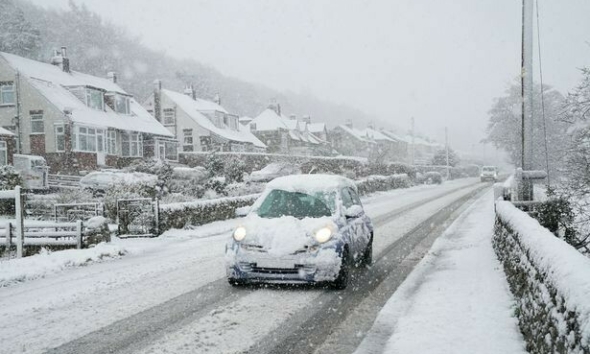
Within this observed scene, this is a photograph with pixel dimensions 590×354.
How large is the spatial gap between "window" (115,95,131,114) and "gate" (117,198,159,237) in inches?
1130

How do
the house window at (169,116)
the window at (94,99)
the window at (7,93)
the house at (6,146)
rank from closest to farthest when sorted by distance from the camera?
the house at (6,146)
the window at (7,93)
the window at (94,99)
the house window at (169,116)

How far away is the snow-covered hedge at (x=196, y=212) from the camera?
16830mm

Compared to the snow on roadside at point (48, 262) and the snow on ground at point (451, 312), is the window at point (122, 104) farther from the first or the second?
the snow on ground at point (451, 312)

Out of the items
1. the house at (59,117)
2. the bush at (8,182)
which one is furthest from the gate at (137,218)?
the house at (59,117)

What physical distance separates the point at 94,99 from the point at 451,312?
38.5m

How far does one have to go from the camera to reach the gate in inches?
637

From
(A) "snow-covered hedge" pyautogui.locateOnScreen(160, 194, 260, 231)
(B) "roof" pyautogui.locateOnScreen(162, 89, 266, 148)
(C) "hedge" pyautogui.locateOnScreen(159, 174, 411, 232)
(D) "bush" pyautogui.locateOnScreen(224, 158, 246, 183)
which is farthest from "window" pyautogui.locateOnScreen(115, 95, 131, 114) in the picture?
(A) "snow-covered hedge" pyautogui.locateOnScreen(160, 194, 260, 231)

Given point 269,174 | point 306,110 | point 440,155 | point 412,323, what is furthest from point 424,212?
point 306,110

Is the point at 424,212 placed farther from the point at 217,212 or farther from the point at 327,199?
the point at 327,199

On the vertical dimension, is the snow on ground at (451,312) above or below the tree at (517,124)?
below

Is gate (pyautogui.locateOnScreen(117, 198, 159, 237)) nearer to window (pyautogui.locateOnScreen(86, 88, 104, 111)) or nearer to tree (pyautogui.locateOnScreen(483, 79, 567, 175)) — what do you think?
window (pyautogui.locateOnScreen(86, 88, 104, 111))

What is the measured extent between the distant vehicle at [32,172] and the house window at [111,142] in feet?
31.7

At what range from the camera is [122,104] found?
43312mm

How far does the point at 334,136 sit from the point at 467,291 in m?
88.1
